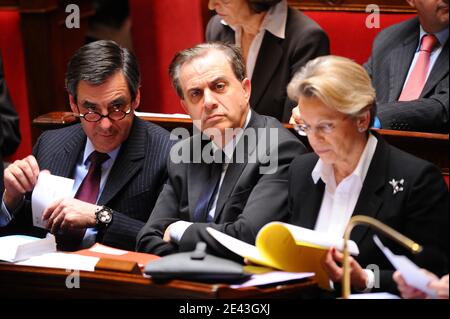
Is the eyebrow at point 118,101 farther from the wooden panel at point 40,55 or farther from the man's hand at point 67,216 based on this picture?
the wooden panel at point 40,55

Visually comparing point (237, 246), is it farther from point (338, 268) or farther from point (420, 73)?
point (420, 73)

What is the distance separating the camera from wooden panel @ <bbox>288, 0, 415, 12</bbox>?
384 cm

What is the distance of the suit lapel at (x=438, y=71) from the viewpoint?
3156 mm

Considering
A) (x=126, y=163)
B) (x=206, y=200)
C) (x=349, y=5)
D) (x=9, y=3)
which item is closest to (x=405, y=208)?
(x=206, y=200)

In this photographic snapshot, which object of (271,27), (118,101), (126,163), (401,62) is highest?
(271,27)

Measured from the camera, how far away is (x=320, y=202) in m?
2.71

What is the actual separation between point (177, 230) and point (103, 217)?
12.9 inches

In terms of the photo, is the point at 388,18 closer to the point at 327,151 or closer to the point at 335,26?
the point at 335,26

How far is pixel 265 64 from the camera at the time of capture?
3.70m

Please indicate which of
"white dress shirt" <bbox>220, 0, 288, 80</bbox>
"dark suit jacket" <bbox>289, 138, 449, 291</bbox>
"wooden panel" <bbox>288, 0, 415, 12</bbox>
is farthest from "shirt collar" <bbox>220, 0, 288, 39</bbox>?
"dark suit jacket" <bbox>289, 138, 449, 291</bbox>

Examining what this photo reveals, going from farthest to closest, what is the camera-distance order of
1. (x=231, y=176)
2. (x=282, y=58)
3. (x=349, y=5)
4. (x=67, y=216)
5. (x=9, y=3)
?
(x=9, y=3), (x=349, y=5), (x=282, y=58), (x=67, y=216), (x=231, y=176)

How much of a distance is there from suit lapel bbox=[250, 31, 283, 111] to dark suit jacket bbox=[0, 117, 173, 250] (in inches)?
20.4

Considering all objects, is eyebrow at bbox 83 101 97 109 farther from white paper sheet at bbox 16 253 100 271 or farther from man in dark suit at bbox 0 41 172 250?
white paper sheet at bbox 16 253 100 271

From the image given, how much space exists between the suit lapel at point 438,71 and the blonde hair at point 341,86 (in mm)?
650
